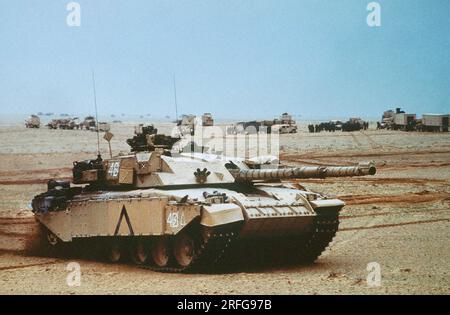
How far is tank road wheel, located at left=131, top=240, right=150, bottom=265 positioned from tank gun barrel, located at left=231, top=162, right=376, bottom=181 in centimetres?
241

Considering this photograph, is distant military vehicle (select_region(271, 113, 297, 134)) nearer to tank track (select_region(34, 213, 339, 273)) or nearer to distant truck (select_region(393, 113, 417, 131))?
distant truck (select_region(393, 113, 417, 131))

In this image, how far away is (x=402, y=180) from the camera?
35031 millimetres

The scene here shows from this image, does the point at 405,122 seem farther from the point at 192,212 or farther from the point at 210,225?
the point at 210,225

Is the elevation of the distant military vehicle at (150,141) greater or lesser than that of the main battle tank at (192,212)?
greater

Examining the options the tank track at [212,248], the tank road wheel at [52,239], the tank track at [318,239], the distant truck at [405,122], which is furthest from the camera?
the distant truck at [405,122]

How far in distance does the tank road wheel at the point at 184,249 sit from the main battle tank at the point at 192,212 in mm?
19

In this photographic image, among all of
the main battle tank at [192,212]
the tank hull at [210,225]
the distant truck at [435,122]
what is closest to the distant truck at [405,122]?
the distant truck at [435,122]

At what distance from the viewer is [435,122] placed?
2389 inches

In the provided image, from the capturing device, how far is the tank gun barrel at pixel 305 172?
1556cm

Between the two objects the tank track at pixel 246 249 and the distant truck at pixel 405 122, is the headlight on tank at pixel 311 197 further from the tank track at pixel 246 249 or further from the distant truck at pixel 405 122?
the distant truck at pixel 405 122

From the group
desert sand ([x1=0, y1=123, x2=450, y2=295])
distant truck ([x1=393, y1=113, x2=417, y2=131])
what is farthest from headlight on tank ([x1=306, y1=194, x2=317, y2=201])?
distant truck ([x1=393, y1=113, x2=417, y2=131])

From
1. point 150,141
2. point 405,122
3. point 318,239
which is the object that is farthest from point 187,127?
point 405,122

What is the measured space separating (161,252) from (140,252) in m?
0.92
